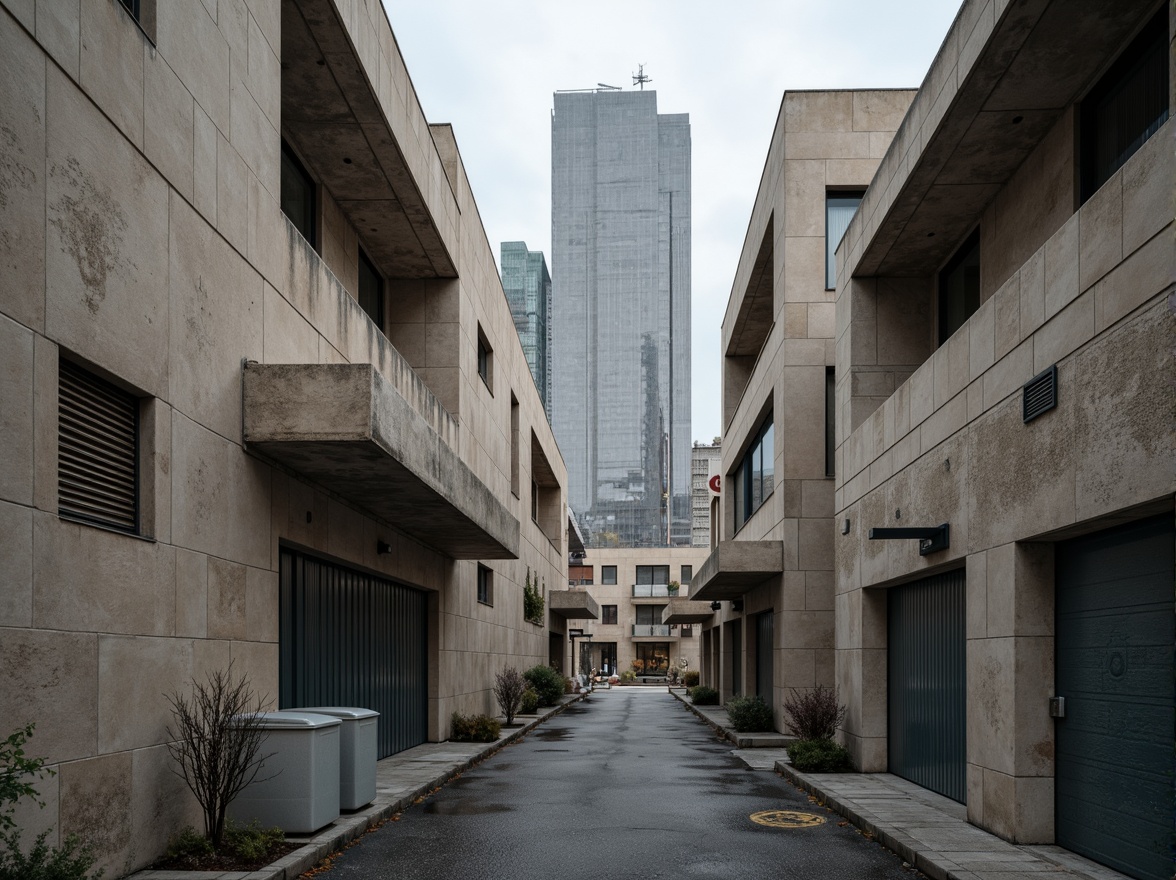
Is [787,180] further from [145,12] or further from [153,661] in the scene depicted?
[153,661]

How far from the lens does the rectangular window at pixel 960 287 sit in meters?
15.7

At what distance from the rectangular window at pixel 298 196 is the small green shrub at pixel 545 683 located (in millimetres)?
21827

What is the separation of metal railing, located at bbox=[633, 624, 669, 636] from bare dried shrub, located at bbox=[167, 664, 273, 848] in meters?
70.6

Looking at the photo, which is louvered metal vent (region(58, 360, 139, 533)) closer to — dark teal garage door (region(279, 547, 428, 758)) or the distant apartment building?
dark teal garage door (region(279, 547, 428, 758))

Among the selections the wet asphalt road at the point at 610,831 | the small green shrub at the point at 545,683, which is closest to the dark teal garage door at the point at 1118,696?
the wet asphalt road at the point at 610,831

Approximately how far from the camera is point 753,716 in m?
22.8

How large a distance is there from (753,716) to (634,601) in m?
58.8

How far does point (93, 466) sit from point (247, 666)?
3386 mm

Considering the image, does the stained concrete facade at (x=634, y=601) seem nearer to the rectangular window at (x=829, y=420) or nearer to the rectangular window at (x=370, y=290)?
the rectangular window at (x=829, y=420)

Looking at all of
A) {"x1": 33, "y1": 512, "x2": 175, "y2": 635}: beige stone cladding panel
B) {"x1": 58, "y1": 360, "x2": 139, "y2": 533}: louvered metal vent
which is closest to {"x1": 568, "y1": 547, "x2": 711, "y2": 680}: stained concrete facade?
{"x1": 33, "y1": 512, "x2": 175, "y2": 635}: beige stone cladding panel

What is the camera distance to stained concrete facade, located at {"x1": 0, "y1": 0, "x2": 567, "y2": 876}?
23.2 ft

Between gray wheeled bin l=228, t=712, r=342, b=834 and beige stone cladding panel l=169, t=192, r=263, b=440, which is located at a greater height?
beige stone cladding panel l=169, t=192, r=263, b=440

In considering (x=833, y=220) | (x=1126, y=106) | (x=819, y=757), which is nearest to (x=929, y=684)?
(x=819, y=757)

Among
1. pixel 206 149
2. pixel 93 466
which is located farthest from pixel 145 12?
pixel 93 466
